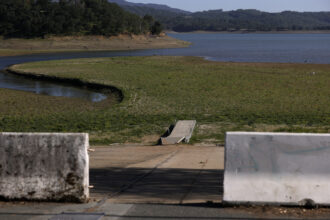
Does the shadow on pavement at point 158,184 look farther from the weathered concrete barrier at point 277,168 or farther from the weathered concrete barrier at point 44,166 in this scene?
the weathered concrete barrier at point 44,166

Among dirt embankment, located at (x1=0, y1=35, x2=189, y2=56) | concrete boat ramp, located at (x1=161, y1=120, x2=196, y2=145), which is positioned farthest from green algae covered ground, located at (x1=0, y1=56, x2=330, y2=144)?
dirt embankment, located at (x1=0, y1=35, x2=189, y2=56)

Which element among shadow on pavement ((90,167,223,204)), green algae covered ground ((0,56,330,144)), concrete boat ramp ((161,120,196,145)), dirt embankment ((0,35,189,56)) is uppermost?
shadow on pavement ((90,167,223,204))

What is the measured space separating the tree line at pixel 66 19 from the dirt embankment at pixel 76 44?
3509 mm

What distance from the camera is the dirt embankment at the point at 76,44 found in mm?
106688

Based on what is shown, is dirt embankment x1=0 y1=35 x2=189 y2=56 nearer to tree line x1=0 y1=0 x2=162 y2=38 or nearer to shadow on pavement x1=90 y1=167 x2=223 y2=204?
tree line x1=0 y1=0 x2=162 y2=38

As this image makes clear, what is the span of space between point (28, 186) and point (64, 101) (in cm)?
2173

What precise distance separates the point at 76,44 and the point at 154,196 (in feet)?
370

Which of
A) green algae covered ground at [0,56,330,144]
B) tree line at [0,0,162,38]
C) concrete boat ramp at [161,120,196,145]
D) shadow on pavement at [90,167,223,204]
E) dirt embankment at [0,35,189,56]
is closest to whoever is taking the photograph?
shadow on pavement at [90,167,223,204]

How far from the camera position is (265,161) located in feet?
22.6

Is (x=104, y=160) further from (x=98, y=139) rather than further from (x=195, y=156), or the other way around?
(x=98, y=139)

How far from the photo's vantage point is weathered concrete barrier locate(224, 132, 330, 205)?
6.78 metres

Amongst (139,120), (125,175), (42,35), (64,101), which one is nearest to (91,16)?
(42,35)

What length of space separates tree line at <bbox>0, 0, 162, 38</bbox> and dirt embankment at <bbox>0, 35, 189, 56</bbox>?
138 inches

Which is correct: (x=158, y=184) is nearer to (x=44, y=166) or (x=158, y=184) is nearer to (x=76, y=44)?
(x=44, y=166)
